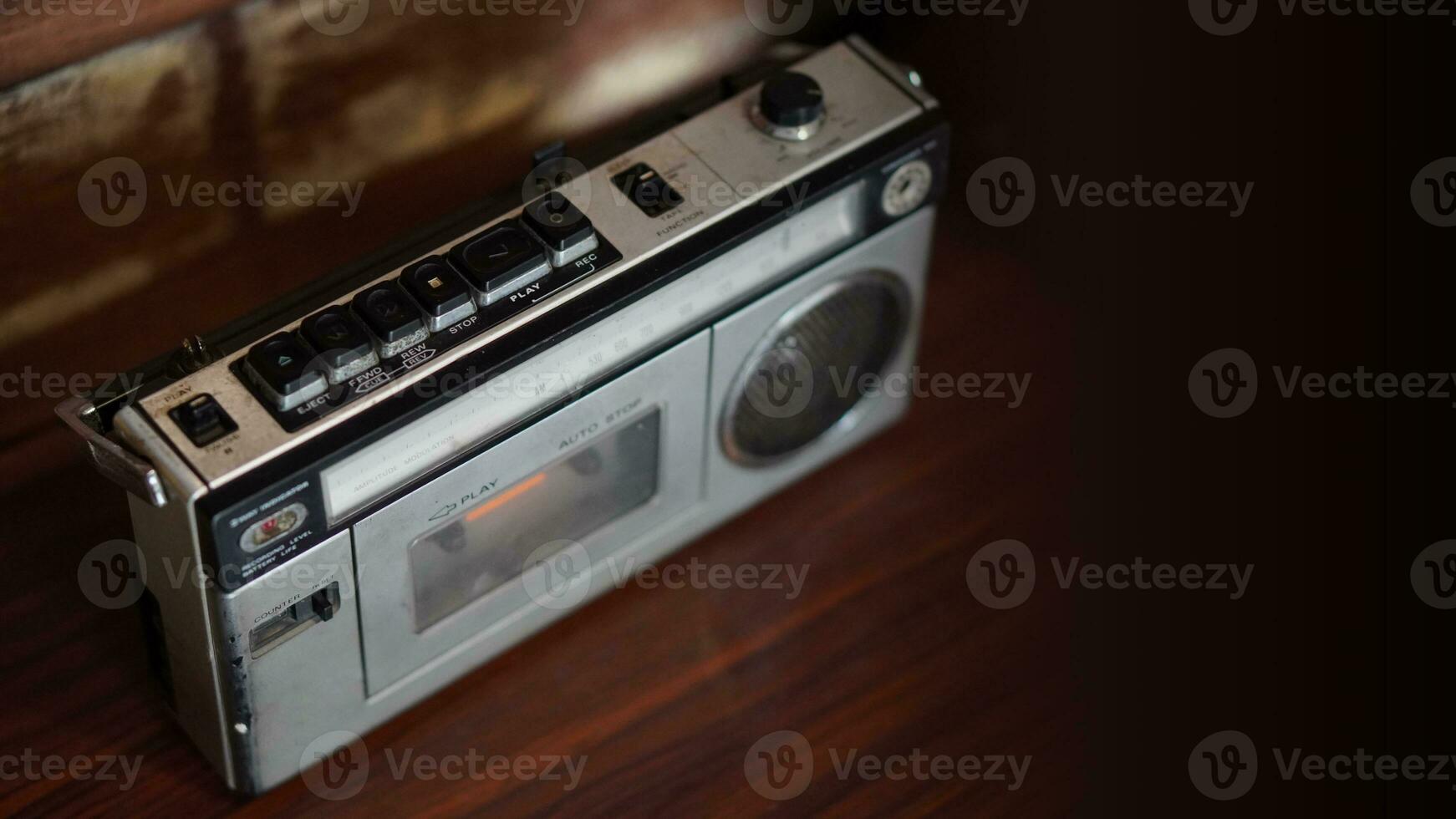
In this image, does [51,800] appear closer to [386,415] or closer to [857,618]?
[386,415]

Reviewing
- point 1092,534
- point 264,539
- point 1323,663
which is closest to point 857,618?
point 1092,534

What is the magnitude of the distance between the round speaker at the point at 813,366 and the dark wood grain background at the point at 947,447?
0.17ft

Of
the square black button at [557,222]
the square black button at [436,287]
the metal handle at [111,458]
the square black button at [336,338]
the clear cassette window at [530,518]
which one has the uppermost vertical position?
the square black button at [557,222]

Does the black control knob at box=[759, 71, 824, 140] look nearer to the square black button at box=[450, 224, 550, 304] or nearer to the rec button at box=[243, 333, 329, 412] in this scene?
the square black button at box=[450, 224, 550, 304]

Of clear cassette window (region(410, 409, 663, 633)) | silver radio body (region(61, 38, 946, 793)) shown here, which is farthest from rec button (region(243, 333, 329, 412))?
clear cassette window (region(410, 409, 663, 633))

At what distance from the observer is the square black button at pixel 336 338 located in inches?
31.6

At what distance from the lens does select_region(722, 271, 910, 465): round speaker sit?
38.4 inches

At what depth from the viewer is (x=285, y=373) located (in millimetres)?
793

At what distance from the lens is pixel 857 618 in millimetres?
1015

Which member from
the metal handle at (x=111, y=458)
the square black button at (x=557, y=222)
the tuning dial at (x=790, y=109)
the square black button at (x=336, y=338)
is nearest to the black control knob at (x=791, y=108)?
the tuning dial at (x=790, y=109)

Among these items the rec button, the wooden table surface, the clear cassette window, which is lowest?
the wooden table surface

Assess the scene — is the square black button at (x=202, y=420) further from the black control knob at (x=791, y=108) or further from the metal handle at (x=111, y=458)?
the black control knob at (x=791, y=108)

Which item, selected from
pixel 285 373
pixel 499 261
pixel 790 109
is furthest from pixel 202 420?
pixel 790 109

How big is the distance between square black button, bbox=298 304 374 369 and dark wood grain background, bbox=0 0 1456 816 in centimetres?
17
